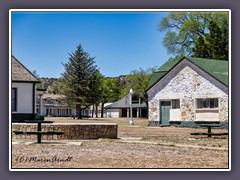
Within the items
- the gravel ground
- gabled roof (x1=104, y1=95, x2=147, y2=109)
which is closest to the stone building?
the gravel ground

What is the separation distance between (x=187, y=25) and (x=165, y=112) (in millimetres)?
13515

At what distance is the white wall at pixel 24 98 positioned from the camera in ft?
60.5

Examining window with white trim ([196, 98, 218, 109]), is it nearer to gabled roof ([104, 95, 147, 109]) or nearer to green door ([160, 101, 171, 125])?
green door ([160, 101, 171, 125])

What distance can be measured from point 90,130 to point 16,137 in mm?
2309

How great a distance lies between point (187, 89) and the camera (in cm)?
2575

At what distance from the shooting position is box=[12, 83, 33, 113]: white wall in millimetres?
18453

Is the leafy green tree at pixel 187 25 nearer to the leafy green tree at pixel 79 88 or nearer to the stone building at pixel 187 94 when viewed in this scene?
the leafy green tree at pixel 79 88

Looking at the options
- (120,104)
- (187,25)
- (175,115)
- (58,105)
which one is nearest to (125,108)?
(120,104)

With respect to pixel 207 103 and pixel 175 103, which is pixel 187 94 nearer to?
pixel 175 103

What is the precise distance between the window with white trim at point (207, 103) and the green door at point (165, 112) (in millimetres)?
2125

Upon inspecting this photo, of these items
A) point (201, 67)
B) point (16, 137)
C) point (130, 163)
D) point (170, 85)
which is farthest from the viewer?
point (170, 85)
